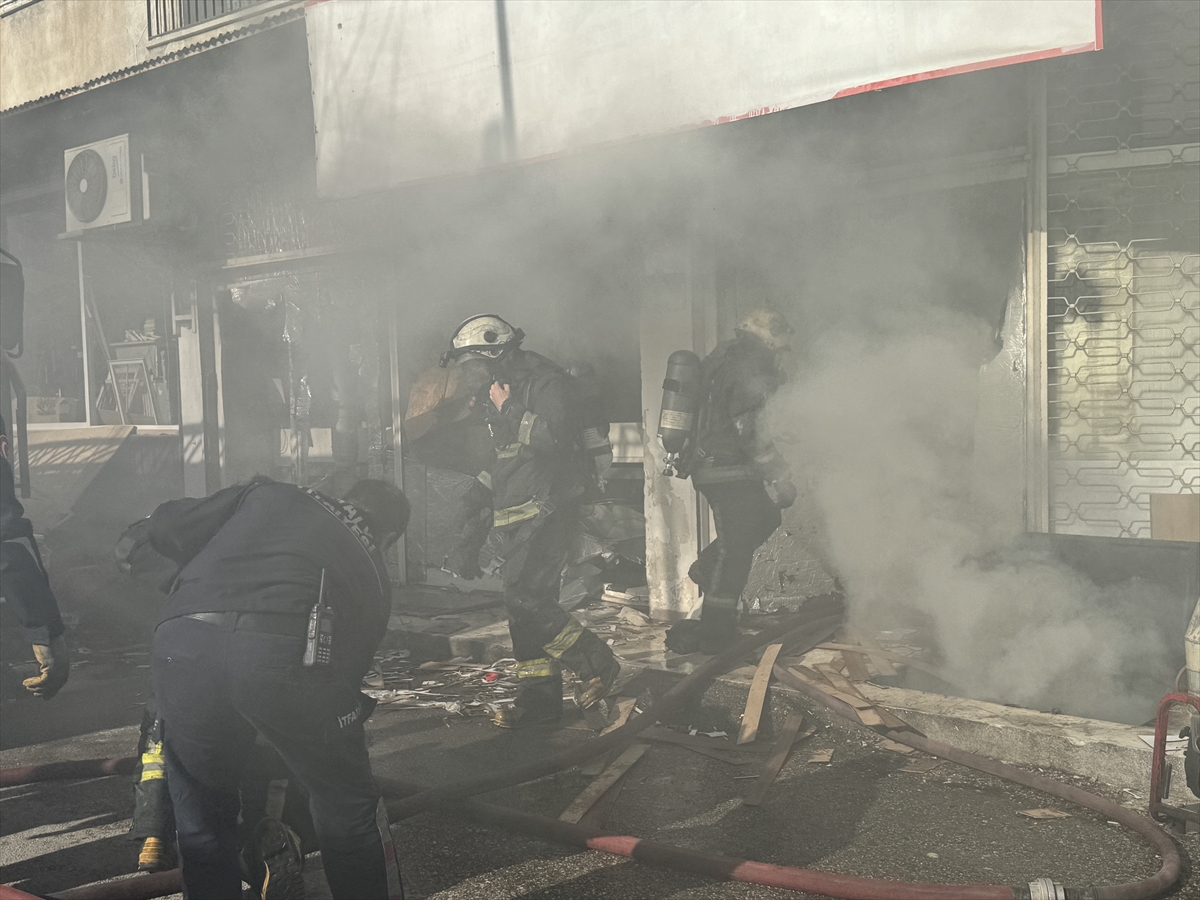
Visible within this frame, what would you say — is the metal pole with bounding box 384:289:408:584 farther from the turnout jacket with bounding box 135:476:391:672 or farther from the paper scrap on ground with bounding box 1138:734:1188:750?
the paper scrap on ground with bounding box 1138:734:1188:750

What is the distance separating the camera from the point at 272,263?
8766mm

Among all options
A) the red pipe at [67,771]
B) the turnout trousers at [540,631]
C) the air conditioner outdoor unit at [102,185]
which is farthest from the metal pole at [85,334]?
the turnout trousers at [540,631]

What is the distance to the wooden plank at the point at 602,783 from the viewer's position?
3773mm

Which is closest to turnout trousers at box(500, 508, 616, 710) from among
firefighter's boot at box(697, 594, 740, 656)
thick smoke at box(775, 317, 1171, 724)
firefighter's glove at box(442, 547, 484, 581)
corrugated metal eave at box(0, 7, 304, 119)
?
firefighter's glove at box(442, 547, 484, 581)

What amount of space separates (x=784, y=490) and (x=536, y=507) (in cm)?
148

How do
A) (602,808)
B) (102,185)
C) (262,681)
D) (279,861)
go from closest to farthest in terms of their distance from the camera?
(262,681) → (279,861) → (602,808) → (102,185)

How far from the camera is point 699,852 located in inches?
125

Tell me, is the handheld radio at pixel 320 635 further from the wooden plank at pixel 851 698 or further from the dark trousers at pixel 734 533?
the dark trousers at pixel 734 533

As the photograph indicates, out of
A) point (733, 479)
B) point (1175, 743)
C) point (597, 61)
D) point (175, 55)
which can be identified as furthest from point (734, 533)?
point (175, 55)

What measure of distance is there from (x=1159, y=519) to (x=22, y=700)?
21.5ft

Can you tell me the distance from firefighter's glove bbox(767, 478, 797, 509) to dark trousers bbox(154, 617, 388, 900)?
347 centimetres

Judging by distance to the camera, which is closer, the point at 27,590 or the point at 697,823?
the point at 697,823

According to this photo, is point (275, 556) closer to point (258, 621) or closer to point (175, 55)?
point (258, 621)

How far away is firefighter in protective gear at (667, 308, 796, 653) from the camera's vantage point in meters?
5.66
